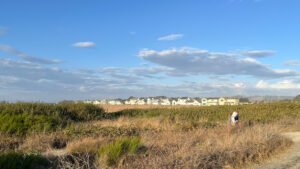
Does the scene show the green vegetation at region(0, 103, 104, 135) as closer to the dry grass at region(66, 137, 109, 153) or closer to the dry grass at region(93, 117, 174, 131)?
the dry grass at region(93, 117, 174, 131)

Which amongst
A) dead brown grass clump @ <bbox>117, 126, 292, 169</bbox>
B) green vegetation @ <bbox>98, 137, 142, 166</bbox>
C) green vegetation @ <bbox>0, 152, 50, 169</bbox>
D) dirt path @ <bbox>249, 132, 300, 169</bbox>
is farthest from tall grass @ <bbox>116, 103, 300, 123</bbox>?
green vegetation @ <bbox>0, 152, 50, 169</bbox>

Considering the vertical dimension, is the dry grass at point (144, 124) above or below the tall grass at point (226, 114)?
above

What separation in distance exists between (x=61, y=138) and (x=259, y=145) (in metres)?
7.28

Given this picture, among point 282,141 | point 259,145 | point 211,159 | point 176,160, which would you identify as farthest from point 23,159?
point 282,141

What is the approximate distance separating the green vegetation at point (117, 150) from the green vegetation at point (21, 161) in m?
1.44

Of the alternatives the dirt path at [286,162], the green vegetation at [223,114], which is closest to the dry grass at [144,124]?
the green vegetation at [223,114]

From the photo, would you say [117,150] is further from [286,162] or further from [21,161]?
[286,162]

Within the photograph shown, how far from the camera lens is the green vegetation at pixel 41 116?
1285cm

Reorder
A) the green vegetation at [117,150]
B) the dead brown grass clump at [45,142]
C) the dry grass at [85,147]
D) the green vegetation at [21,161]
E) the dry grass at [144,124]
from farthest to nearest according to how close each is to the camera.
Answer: the dry grass at [144,124]
the dead brown grass clump at [45,142]
the dry grass at [85,147]
the green vegetation at [117,150]
the green vegetation at [21,161]

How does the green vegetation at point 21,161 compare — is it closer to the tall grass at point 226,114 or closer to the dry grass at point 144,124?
the dry grass at point 144,124

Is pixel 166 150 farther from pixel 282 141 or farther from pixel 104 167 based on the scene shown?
pixel 282 141

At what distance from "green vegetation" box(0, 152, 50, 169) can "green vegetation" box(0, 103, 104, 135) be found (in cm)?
535

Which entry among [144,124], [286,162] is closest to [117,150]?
[286,162]

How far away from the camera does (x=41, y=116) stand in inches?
613
